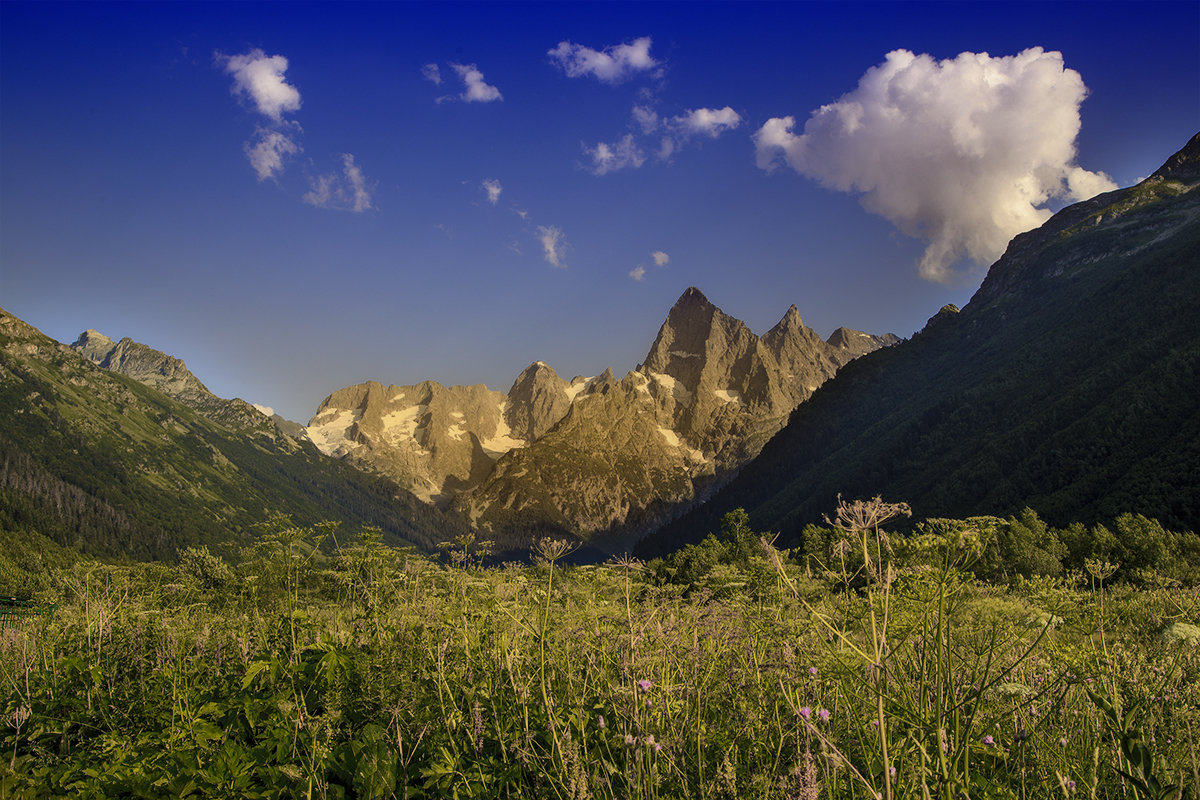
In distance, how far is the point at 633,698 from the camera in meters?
3.57

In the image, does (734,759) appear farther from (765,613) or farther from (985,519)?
(765,613)

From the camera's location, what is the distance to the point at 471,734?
4047mm

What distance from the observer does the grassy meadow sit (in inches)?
118

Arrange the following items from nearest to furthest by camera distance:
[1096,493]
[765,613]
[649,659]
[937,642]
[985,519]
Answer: [937,642] < [985,519] < [649,659] < [765,613] < [1096,493]

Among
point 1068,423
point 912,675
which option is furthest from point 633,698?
point 1068,423

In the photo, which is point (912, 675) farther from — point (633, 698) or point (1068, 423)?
point (1068, 423)

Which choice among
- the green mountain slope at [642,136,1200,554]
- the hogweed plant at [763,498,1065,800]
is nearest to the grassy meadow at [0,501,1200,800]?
the hogweed plant at [763,498,1065,800]

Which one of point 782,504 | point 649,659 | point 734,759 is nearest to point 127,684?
point 649,659

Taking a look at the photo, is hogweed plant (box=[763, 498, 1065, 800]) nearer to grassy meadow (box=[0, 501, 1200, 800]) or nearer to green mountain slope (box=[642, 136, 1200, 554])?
grassy meadow (box=[0, 501, 1200, 800])

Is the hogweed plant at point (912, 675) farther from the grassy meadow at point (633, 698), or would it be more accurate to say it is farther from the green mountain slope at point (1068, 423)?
the green mountain slope at point (1068, 423)

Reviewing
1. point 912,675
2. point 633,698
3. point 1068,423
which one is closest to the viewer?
point 633,698

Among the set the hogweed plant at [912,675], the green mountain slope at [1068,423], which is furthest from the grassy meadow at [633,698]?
the green mountain slope at [1068,423]

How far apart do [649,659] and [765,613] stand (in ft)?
8.86

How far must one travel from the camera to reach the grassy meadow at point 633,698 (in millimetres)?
3008
